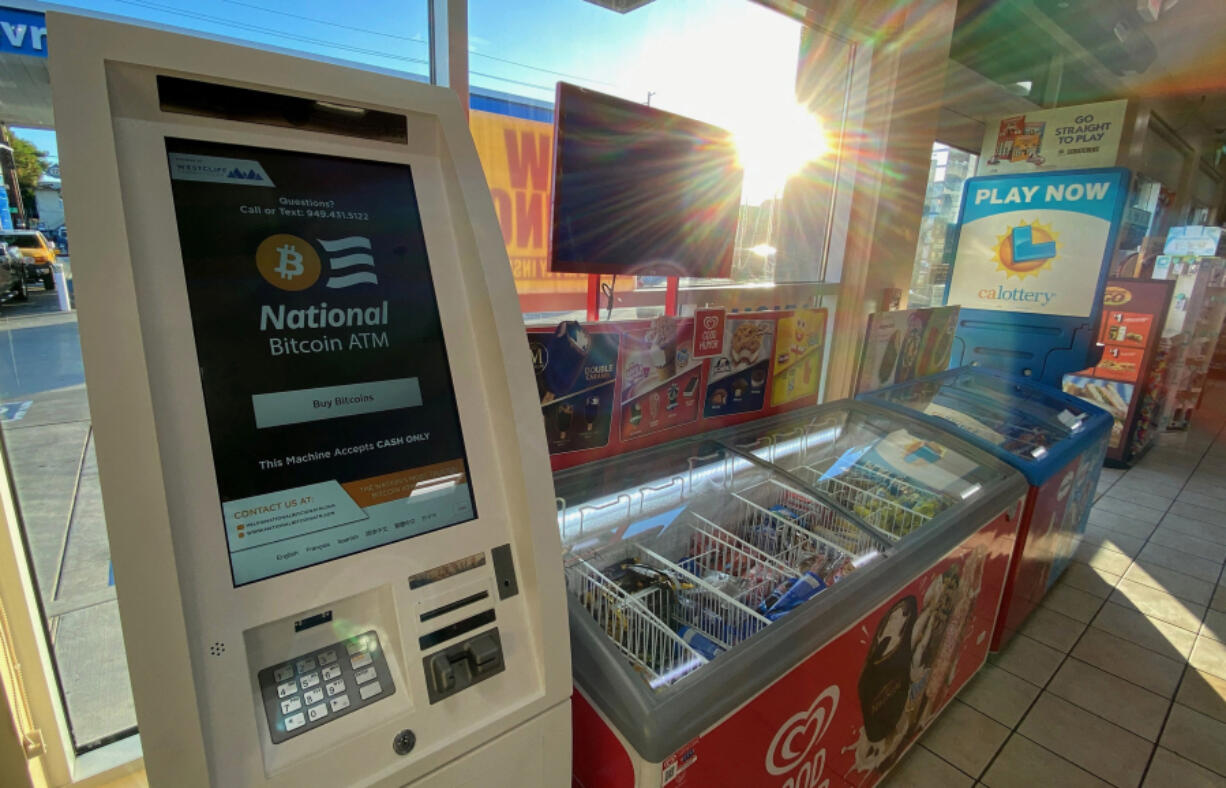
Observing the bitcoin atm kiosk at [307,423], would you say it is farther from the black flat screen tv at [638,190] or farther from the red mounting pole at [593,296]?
the red mounting pole at [593,296]

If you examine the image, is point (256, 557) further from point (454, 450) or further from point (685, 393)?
point (685, 393)

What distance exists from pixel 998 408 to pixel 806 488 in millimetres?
1860

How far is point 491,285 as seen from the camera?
892 millimetres

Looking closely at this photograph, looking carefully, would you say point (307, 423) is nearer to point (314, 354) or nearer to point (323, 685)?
point (314, 354)

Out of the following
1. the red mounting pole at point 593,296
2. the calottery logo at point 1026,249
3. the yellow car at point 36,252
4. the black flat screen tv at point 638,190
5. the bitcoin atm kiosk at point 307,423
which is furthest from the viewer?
the calottery logo at point 1026,249

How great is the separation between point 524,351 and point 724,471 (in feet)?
4.10

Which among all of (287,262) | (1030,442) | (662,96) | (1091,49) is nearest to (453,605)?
(287,262)

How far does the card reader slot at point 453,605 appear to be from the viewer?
2.73ft

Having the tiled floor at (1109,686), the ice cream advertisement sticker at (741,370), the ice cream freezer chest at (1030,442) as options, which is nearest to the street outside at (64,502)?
the ice cream advertisement sticker at (741,370)

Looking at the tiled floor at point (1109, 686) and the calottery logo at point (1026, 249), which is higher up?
the calottery logo at point (1026, 249)

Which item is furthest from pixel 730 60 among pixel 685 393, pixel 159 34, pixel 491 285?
pixel 159 34

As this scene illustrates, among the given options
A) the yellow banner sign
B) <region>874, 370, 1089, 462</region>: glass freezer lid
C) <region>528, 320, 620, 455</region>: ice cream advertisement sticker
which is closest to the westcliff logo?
<region>528, 320, 620, 455</region>: ice cream advertisement sticker

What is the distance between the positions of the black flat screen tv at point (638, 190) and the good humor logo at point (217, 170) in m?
0.87

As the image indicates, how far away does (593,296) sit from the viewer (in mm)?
1810
